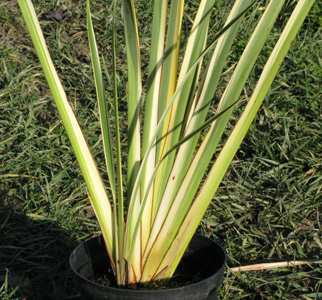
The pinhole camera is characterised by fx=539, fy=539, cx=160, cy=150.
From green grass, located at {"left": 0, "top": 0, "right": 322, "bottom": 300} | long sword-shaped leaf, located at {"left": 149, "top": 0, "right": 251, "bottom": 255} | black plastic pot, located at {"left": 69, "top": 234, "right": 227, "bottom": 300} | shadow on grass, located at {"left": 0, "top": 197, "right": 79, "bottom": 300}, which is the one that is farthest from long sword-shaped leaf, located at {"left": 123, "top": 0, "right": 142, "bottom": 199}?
shadow on grass, located at {"left": 0, "top": 197, "right": 79, "bottom": 300}

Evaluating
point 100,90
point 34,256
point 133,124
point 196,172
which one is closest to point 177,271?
point 196,172

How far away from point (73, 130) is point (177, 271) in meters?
0.55

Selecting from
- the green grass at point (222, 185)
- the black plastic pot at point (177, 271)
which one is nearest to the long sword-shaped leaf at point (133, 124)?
the black plastic pot at point (177, 271)

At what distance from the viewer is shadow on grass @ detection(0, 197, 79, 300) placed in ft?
6.87

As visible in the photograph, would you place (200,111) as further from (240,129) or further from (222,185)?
(222,185)

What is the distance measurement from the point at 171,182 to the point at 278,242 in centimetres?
82

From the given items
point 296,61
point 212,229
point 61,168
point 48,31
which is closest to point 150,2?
point 48,31

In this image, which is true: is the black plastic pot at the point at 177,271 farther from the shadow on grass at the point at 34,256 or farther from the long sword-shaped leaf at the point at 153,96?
the shadow on grass at the point at 34,256

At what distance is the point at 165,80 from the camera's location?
150 cm

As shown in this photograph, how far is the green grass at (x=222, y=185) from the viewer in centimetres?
208

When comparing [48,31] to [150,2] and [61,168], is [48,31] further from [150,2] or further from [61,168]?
[61,168]

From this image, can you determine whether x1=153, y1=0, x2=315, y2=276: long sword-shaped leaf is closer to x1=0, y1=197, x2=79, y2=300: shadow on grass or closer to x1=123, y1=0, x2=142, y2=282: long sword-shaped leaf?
x1=123, y1=0, x2=142, y2=282: long sword-shaped leaf

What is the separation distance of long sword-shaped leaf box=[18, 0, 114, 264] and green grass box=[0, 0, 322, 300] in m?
0.50

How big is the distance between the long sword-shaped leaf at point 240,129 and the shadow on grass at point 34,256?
0.74 metres
